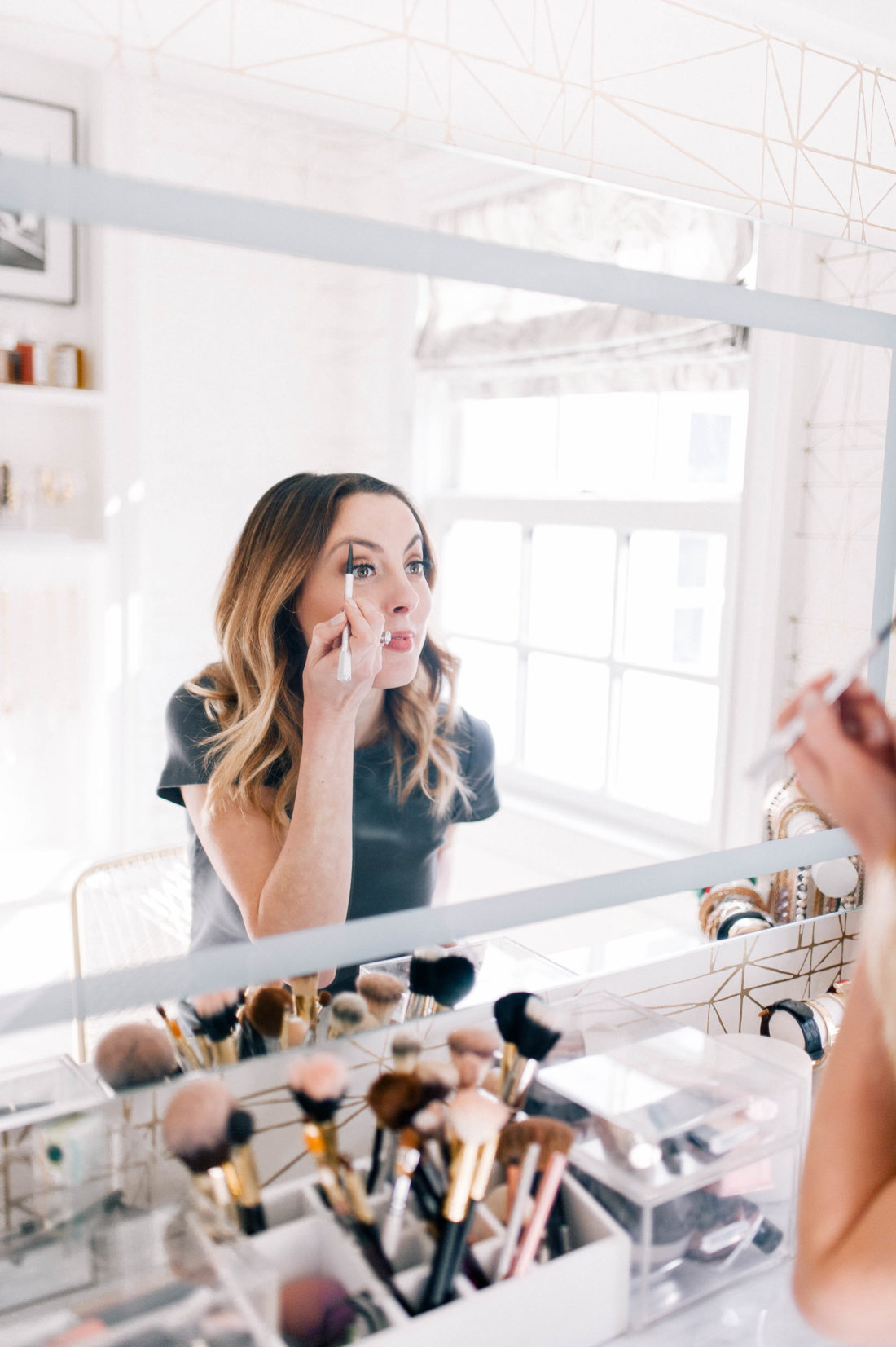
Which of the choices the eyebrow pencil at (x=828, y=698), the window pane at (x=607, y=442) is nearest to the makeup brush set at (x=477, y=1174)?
the eyebrow pencil at (x=828, y=698)

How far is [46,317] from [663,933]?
784 mm

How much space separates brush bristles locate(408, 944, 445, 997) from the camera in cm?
87

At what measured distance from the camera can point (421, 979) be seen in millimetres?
879

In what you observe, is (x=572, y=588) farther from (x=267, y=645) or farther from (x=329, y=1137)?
(x=329, y=1137)

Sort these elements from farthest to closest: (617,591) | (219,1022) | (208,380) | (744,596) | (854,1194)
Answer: (744,596)
(617,591)
(219,1022)
(208,380)
(854,1194)

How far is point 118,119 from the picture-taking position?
2.14ft

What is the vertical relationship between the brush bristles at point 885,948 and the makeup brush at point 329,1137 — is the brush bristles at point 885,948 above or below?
above

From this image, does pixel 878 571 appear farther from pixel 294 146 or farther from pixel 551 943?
pixel 294 146

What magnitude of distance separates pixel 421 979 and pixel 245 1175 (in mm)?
210

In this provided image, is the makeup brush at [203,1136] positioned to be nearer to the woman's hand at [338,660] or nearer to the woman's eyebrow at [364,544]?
the woman's hand at [338,660]

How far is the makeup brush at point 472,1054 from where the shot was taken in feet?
2.66

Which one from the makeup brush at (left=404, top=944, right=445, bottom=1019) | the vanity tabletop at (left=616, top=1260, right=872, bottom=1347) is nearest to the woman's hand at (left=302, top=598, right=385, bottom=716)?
the makeup brush at (left=404, top=944, right=445, bottom=1019)

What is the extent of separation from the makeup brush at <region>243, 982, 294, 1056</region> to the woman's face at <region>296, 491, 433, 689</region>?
0.82ft

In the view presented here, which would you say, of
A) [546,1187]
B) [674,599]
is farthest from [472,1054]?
[674,599]
